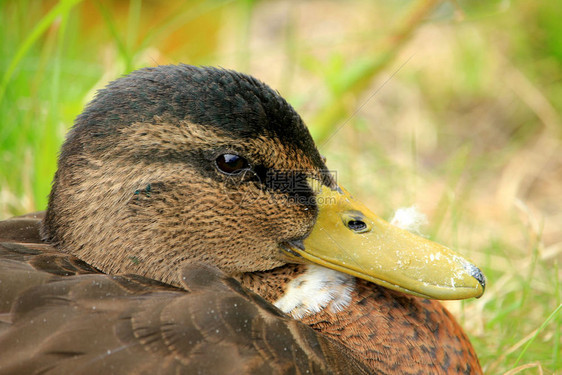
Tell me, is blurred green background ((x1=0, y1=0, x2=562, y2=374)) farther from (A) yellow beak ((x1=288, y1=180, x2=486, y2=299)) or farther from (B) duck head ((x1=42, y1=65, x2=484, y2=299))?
(B) duck head ((x1=42, y1=65, x2=484, y2=299))

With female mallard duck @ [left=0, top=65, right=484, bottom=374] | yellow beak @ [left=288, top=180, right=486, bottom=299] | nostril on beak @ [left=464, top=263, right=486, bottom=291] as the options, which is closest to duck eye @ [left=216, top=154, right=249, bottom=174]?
female mallard duck @ [left=0, top=65, right=484, bottom=374]

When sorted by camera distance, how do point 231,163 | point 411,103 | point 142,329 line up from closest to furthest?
point 142,329
point 231,163
point 411,103

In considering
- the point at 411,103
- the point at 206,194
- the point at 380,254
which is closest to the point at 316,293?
the point at 380,254

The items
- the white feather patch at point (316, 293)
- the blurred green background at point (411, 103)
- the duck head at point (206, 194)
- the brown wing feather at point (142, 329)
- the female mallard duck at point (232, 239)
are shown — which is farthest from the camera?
the blurred green background at point (411, 103)

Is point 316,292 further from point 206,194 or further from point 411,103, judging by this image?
point 411,103

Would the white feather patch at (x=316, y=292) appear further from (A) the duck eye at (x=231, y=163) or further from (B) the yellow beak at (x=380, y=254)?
(A) the duck eye at (x=231, y=163)

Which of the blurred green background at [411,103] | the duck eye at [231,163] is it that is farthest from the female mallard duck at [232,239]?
the blurred green background at [411,103]
